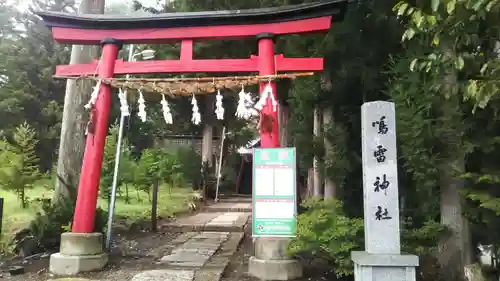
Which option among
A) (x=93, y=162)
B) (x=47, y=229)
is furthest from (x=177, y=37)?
(x=47, y=229)

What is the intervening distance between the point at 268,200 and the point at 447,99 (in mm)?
3341

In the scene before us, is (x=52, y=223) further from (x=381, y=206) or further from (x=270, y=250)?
(x=381, y=206)

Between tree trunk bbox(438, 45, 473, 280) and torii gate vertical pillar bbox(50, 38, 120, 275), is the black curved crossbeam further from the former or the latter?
tree trunk bbox(438, 45, 473, 280)

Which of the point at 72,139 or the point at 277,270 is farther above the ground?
the point at 72,139

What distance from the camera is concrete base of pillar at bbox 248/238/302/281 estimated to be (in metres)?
6.66

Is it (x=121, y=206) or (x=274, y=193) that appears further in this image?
(x=121, y=206)

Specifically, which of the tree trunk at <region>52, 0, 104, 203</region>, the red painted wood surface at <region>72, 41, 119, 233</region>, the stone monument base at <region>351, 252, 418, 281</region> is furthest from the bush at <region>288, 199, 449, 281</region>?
the tree trunk at <region>52, 0, 104, 203</region>

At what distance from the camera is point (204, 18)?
785cm

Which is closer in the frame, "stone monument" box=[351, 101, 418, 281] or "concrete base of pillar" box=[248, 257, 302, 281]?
"stone monument" box=[351, 101, 418, 281]

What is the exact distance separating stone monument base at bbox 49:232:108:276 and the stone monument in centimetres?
475

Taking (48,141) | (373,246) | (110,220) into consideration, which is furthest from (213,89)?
(48,141)

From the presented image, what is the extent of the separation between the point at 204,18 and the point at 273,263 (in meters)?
4.90

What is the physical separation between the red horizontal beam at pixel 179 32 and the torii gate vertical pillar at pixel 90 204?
10.3 inches

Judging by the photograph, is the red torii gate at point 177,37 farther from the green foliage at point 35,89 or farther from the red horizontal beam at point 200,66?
→ the green foliage at point 35,89
